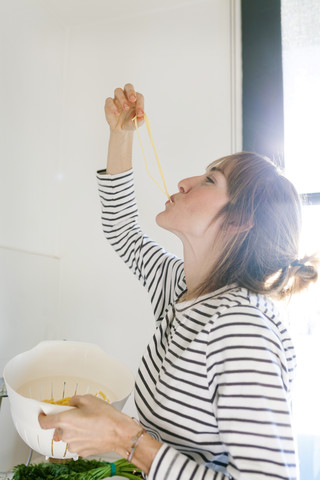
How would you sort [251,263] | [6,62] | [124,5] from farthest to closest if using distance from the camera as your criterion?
[124,5] → [6,62] → [251,263]

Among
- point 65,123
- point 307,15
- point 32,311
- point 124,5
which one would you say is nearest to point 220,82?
point 307,15

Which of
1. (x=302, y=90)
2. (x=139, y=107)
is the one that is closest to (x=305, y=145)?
(x=302, y=90)

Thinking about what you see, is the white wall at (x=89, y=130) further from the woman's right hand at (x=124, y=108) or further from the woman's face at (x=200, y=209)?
the woman's face at (x=200, y=209)

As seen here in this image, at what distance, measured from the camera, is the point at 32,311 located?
4.56 feet

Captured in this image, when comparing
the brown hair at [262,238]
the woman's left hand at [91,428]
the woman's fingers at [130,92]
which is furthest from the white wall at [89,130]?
the woman's left hand at [91,428]

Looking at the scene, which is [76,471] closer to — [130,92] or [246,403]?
[246,403]

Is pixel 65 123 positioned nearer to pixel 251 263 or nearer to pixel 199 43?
pixel 199 43

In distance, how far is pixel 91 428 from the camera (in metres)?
0.63

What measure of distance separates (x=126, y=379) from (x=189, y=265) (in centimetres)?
27

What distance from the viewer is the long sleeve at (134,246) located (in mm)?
1051

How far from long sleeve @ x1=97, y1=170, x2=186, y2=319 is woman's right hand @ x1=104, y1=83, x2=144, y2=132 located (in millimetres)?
119

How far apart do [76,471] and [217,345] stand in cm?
40

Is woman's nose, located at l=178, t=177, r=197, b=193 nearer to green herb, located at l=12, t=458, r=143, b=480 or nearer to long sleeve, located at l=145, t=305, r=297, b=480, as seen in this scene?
long sleeve, located at l=145, t=305, r=297, b=480

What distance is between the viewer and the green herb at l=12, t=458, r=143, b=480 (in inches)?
30.3
